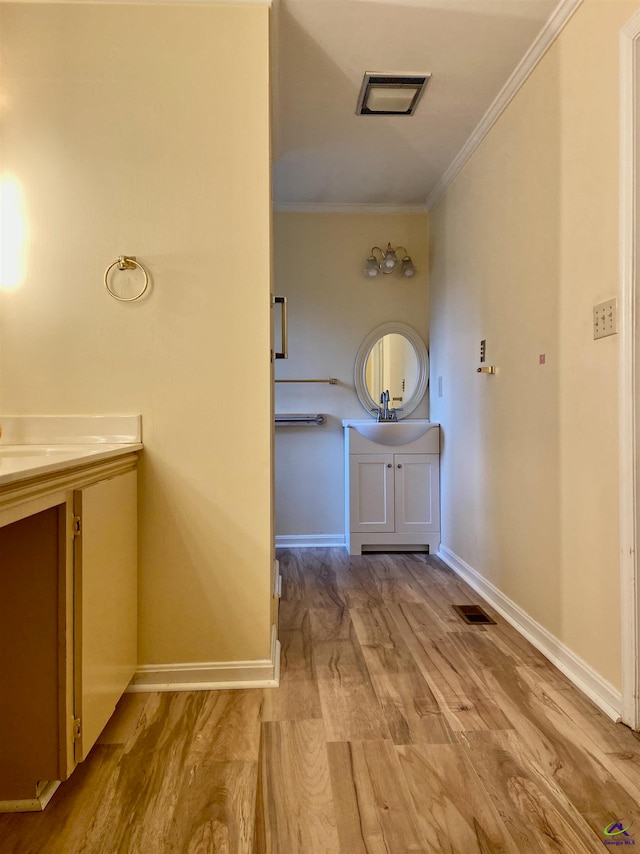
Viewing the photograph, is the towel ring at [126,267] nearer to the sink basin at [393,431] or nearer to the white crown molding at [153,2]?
the white crown molding at [153,2]

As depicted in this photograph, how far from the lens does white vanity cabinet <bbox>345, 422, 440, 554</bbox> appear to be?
3654mm

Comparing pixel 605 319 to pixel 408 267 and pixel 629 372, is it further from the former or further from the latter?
pixel 408 267

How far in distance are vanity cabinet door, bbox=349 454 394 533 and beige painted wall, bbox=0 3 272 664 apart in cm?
181

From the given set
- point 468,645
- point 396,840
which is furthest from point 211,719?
point 468,645

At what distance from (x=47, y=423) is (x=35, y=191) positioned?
0.79 metres

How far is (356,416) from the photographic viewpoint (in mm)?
4008

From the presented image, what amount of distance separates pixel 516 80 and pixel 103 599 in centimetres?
260

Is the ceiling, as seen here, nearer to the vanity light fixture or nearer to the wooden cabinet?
the vanity light fixture

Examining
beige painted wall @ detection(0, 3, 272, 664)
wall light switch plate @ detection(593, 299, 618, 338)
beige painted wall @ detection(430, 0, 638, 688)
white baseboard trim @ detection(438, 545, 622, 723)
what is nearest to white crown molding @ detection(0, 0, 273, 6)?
beige painted wall @ detection(0, 3, 272, 664)

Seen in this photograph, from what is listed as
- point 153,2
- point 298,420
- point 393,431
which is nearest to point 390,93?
point 153,2

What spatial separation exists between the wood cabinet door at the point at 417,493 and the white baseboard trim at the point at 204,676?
1.93m

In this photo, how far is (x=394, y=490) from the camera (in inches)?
144

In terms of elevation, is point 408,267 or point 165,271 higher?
point 408,267

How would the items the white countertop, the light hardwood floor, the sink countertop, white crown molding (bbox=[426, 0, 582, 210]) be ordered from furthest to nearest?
white crown molding (bbox=[426, 0, 582, 210]), the sink countertop, the light hardwood floor, the white countertop
